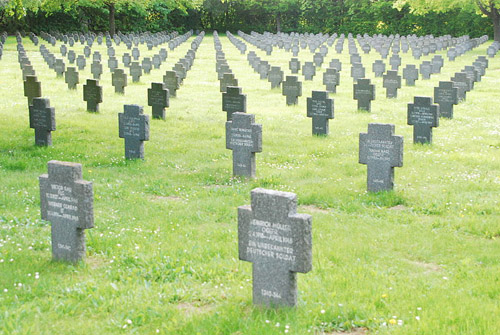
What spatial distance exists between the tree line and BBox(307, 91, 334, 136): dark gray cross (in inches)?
1590

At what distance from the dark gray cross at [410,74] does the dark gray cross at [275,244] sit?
65.8ft

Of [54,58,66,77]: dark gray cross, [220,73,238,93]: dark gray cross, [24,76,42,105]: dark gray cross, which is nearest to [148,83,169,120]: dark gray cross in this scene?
[24,76,42,105]: dark gray cross

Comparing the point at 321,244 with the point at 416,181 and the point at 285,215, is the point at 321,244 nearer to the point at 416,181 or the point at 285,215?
the point at 285,215

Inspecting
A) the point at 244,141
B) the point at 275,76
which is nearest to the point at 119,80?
the point at 275,76

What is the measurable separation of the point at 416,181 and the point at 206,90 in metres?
13.3

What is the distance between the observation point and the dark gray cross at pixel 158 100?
53.9 feet

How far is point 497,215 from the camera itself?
8.58 metres

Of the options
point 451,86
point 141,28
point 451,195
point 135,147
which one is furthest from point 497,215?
point 141,28

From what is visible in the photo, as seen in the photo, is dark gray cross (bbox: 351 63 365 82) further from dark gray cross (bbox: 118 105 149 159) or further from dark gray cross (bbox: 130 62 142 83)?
dark gray cross (bbox: 118 105 149 159)

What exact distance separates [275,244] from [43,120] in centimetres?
842

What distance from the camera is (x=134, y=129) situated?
39.0ft

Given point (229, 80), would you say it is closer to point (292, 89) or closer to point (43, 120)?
point (292, 89)

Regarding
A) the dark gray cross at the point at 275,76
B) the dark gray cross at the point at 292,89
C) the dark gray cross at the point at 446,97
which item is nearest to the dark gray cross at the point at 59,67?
the dark gray cross at the point at 275,76

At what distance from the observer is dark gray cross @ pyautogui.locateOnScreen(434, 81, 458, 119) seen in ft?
54.7
